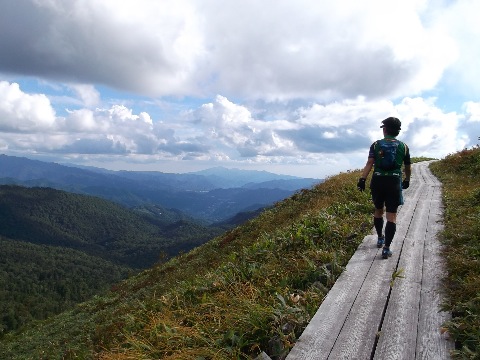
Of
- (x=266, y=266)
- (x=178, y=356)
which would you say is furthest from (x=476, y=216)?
(x=178, y=356)

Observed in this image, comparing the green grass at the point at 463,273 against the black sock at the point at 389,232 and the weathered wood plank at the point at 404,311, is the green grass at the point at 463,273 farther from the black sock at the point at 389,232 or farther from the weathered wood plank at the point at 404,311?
the black sock at the point at 389,232

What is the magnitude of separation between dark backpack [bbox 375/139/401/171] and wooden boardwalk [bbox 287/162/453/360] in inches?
76.9

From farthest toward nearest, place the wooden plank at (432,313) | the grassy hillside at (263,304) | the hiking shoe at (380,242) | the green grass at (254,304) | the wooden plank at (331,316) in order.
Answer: the hiking shoe at (380,242), the green grass at (254,304), the grassy hillside at (263,304), the wooden plank at (331,316), the wooden plank at (432,313)

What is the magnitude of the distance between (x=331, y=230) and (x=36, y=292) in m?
204

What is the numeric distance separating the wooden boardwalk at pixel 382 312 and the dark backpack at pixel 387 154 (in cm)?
195

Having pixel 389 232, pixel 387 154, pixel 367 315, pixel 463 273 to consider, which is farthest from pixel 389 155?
pixel 367 315

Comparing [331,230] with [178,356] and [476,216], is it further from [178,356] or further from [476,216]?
[178,356]

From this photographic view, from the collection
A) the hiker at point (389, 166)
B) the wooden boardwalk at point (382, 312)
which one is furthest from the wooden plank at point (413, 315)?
the hiker at point (389, 166)

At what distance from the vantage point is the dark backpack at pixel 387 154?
7.37m

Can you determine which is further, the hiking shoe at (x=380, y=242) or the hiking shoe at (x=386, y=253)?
the hiking shoe at (x=380, y=242)

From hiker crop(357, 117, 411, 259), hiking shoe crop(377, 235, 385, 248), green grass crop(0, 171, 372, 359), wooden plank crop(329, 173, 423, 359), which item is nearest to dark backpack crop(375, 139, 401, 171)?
hiker crop(357, 117, 411, 259)

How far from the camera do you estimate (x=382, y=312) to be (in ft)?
15.9

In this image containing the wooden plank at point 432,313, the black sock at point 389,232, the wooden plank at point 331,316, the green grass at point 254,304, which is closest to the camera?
the wooden plank at point 432,313

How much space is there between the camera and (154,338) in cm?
556
